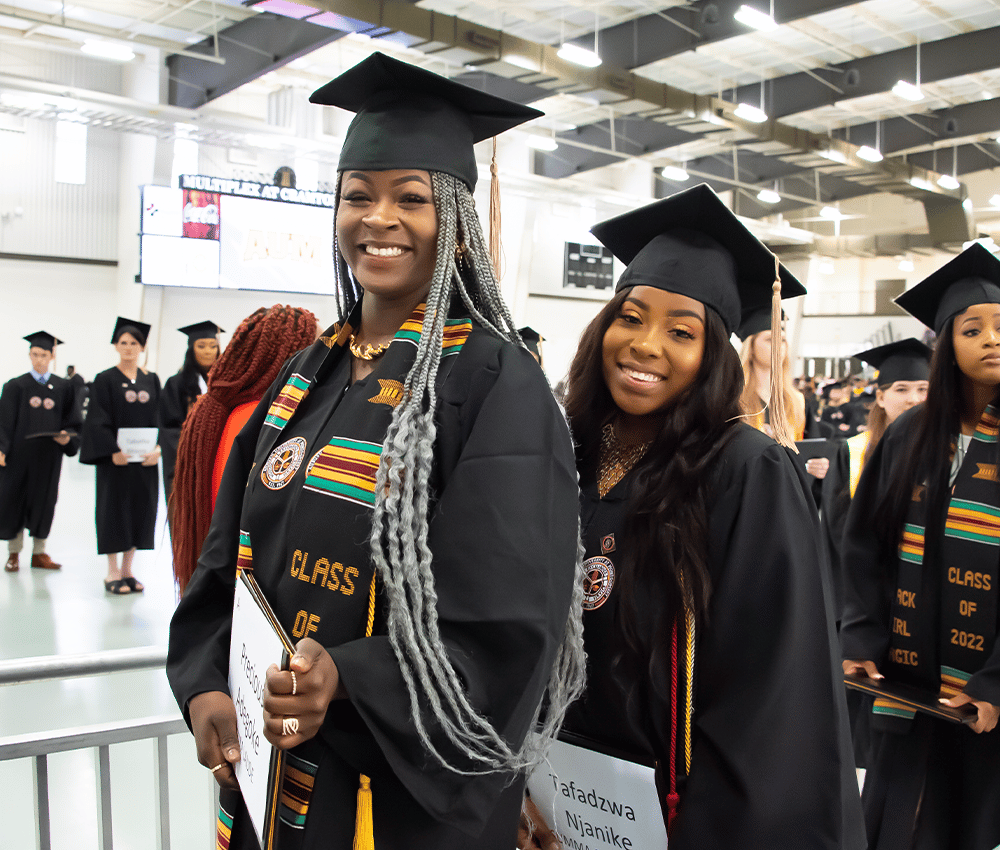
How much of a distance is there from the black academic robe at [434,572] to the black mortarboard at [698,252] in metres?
0.59

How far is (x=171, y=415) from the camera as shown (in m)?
6.21

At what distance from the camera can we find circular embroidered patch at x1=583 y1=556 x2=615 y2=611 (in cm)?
158

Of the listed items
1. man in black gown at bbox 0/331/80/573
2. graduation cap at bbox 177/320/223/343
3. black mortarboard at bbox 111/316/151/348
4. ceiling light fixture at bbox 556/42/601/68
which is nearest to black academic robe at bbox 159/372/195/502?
graduation cap at bbox 177/320/223/343

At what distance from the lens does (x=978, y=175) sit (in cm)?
1923

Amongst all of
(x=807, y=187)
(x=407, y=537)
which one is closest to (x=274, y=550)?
(x=407, y=537)

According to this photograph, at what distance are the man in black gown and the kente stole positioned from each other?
21.2ft

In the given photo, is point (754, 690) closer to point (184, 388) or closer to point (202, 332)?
point (202, 332)

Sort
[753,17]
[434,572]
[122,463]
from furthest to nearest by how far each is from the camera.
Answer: [753,17] → [122,463] → [434,572]

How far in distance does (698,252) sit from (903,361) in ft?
9.33

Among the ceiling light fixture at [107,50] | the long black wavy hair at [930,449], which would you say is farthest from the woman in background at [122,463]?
the long black wavy hair at [930,449]

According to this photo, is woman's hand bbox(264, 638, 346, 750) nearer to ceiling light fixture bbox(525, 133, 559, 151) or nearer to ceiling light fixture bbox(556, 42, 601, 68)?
ceiling light fixture bbox(556, 42, 601, 68)

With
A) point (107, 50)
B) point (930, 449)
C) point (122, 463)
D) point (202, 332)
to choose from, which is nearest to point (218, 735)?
point (930, 449)

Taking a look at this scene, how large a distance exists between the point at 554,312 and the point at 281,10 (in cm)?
983

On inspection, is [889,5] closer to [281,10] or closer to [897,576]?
[281,10]
